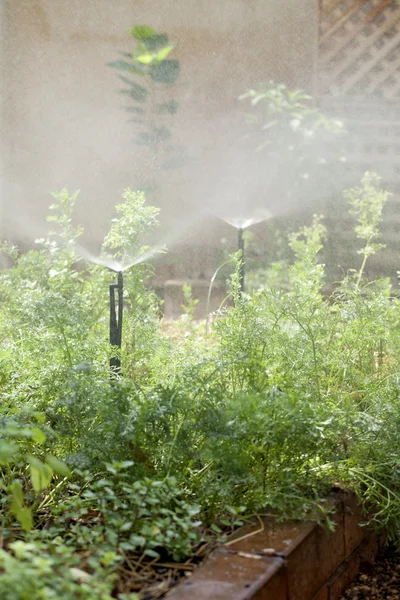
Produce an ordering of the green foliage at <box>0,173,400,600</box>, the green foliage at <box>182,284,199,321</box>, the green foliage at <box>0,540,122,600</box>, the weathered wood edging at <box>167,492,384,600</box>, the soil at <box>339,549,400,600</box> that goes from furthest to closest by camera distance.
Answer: the green foliage at <box>182,284,199,321</box>, the soil at <box>339,549,400,600</box>, the green foliage at <box>0,173,400,600</box>, the weathered wood edging at <box>167,492,384,600</box>, the green foliage at <box>0,540,122,600</box>

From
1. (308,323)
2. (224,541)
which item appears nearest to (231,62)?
A: (308,323)

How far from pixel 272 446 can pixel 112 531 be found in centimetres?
43

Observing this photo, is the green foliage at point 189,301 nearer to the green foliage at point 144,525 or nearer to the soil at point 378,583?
the soil at point 378,583

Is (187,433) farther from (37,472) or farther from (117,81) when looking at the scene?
(117,81)

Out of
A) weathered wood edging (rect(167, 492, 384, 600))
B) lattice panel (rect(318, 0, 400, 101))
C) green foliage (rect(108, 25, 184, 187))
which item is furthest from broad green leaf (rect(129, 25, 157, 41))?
weathered wood edging (rect(167, 492, 384, 600))

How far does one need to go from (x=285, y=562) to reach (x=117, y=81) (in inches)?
129

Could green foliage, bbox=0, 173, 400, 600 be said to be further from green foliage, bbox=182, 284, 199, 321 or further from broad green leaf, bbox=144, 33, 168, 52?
broad green leaf, bbox=144, 33, 168, 52

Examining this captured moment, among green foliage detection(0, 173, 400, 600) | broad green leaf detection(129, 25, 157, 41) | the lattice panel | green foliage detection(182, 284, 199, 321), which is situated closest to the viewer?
green foliage detection(0, 173, 400, 600)

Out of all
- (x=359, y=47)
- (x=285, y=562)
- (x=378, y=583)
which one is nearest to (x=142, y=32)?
(x=359, y=47)

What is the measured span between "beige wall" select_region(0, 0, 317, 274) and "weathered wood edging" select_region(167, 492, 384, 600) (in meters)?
2.61

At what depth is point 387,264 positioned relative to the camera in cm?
395

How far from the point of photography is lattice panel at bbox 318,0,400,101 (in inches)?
162

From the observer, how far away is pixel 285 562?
1282mm

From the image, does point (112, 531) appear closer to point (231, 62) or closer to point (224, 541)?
point (224, 541)
